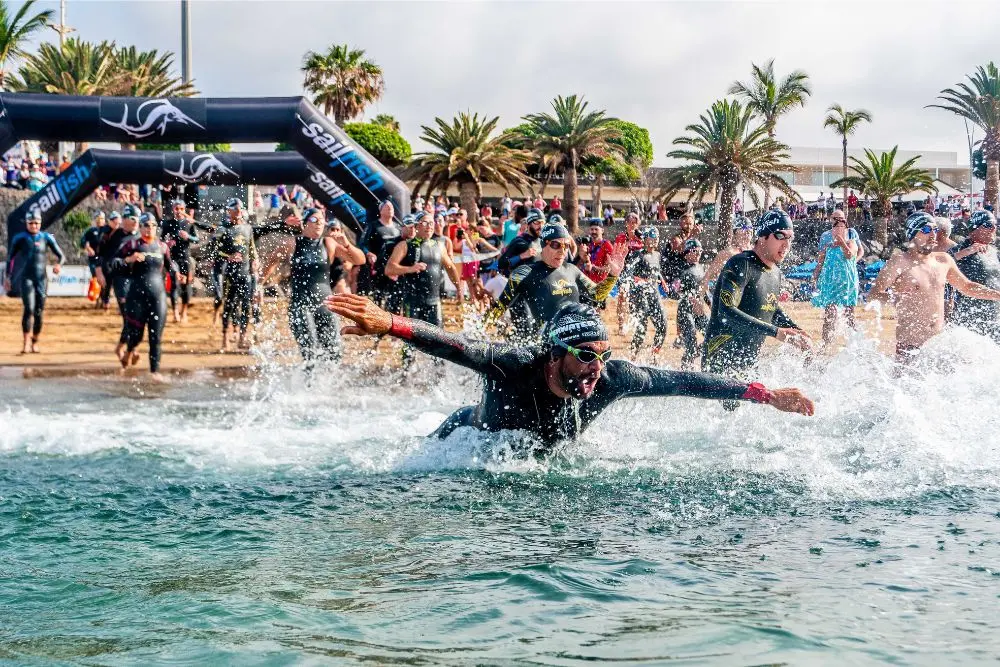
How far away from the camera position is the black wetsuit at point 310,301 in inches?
431

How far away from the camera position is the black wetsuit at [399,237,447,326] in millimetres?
11602

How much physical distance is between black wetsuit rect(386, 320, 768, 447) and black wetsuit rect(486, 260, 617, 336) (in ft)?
8.72

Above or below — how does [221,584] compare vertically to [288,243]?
below

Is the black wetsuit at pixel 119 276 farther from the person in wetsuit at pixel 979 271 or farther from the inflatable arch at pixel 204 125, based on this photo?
the person in wetsuit at pixel 979 271

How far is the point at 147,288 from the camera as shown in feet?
37.9

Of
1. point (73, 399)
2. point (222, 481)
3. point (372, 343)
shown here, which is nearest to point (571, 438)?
point (222, 481)

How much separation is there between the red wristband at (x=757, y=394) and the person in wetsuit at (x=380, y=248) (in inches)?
268

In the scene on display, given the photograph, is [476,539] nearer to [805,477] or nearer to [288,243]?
[805,477]

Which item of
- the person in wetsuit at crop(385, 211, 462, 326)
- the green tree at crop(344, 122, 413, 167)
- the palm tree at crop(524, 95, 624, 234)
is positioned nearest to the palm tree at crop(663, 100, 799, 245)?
the palm tree at crop(524, 95, 624, 234)

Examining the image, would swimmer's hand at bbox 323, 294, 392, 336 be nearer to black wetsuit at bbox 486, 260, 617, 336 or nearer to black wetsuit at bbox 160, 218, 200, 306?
black wetsuit at bbox 486, 260, 617, 336

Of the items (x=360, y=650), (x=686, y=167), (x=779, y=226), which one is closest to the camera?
(x=360, y=650)

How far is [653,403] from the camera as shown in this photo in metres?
8.50

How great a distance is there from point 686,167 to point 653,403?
32035 millimetres

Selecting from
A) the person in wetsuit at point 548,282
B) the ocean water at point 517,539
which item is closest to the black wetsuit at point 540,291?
the person in wetsuit at point 548,282
